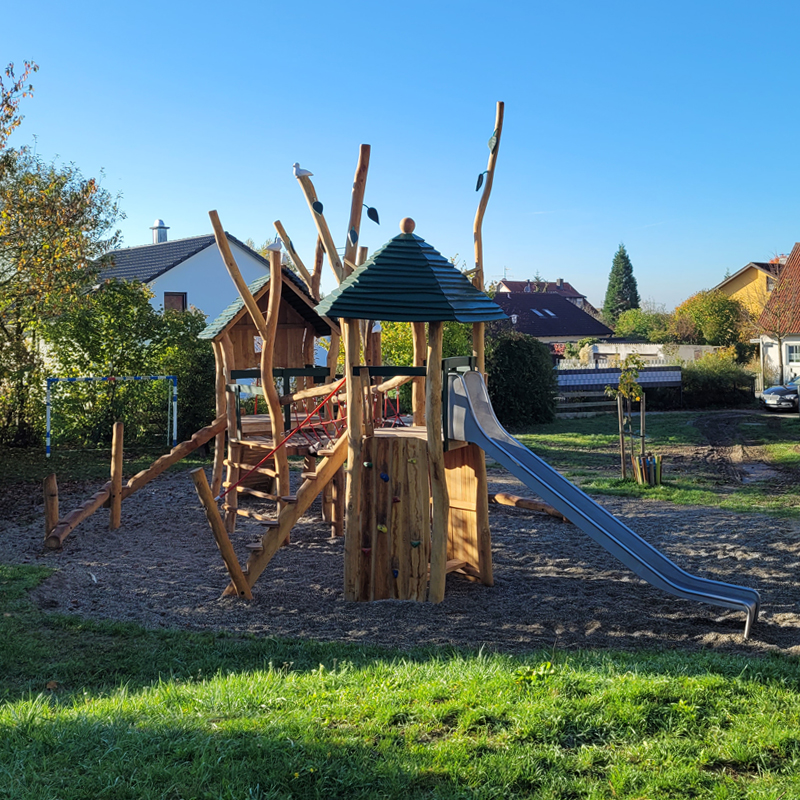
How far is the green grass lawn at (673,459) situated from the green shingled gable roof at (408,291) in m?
5.95

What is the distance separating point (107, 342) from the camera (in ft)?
55.3

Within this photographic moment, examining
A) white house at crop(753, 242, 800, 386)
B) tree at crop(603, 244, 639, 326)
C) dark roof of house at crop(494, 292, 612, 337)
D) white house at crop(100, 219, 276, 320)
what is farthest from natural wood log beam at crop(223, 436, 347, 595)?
tree at crop(603, 244, 639, 326)

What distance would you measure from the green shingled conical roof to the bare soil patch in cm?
258

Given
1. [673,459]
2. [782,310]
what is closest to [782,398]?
[782,310]

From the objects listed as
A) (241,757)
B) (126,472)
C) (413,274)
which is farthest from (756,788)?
(126,472)

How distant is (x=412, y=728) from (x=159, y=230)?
43.0m

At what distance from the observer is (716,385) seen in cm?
2786

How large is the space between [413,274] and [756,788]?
492 cm

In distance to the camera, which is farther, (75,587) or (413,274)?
(75,587)

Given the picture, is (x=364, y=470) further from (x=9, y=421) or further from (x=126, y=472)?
(x=9, y=421)

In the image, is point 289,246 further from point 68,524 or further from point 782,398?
point 782,398

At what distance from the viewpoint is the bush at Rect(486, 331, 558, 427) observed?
74.9ft

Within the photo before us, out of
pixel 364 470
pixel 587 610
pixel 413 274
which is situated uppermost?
pixel 413 274

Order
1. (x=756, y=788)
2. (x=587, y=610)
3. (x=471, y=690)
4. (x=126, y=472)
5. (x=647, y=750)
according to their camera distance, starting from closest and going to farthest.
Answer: (x=756, y=788), (x=647, y=750), (x=471, y=690), (x=587, y=610), (x=126, y=472)
